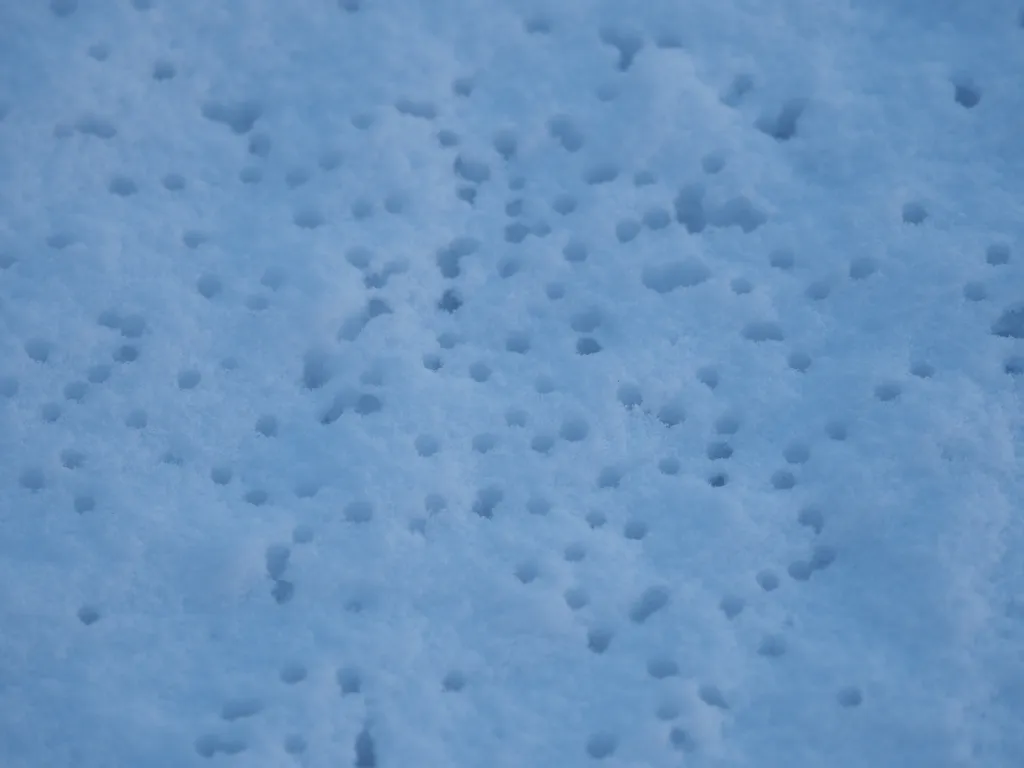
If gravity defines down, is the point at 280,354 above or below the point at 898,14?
below

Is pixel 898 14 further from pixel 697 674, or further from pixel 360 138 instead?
pixel 697 674

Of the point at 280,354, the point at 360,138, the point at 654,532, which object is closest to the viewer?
the point at 654,532

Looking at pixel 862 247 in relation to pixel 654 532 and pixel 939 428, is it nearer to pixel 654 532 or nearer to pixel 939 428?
pixel 939 428

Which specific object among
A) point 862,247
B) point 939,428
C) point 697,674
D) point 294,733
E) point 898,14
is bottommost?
point 294,733

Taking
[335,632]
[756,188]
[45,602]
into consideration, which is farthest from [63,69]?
[756,188]

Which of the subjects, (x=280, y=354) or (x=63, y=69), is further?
(x=63, y=69)

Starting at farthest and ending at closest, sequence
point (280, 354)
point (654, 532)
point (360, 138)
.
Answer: point (360, 138) < point (280, 354) < point (654, 532)
